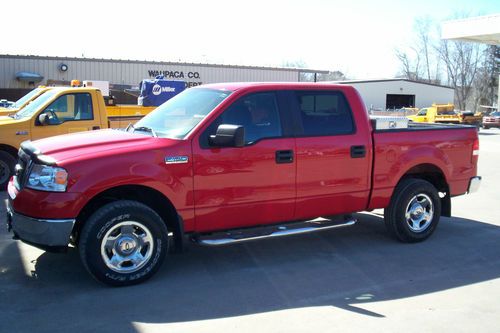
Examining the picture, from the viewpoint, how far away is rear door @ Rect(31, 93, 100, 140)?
9.98 m

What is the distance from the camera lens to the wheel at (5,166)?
997cm

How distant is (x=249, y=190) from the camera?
544 centimetres

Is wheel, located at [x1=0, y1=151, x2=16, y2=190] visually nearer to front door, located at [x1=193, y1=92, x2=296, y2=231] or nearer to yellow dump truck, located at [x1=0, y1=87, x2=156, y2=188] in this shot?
yellow dump truck, located at [x1=0, y1=87, x2=156, y2=188]

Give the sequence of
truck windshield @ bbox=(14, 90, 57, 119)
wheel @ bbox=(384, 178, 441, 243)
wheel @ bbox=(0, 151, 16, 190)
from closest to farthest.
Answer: wheel @ bbox=(384, 178, 441, 243) → wheel @ bbox=(0, 151, 16, 190) → truck windshield @ bbox=(14, 90, 57, 119)

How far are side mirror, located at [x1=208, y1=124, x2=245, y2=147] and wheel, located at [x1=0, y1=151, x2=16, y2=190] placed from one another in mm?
6313

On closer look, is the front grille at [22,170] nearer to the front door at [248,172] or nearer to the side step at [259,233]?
the front door at [248,172]

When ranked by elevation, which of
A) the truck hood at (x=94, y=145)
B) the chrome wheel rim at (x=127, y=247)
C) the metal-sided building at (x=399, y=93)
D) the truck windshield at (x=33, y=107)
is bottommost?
the chrome wheel rim at (x=127, y=247)

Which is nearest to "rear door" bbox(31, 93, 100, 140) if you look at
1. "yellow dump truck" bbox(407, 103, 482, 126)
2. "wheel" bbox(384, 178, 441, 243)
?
"wheel" bbox(384, 178, 441, 243)

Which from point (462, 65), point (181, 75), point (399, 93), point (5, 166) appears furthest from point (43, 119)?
point (462, 65)

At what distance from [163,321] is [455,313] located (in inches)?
97.1

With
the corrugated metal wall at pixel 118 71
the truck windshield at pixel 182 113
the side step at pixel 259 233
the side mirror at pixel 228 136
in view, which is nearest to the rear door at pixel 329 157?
the side step at pixel 259 233

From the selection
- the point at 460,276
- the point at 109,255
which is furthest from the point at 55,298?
the point at 460,276

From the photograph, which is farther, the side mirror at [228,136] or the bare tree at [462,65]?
the bare tree at [462,65]

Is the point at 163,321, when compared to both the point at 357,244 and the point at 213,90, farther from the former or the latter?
the point at 357,244
